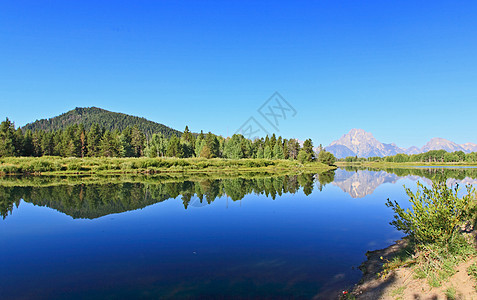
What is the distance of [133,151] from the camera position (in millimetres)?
88562

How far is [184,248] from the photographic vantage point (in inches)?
432

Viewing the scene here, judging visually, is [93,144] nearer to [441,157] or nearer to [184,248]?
[184,248]

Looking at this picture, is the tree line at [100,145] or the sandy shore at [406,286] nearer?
the sandy shore at [406,286]

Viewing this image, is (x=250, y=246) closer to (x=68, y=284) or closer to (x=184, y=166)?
(x=68, y=284)

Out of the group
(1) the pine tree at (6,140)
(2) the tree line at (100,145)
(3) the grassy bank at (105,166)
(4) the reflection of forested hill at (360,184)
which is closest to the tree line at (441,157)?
(2) the tree line at (100,145)

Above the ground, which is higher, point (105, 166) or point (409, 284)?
point (105, 166)

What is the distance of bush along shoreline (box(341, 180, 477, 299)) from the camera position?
6.07 m

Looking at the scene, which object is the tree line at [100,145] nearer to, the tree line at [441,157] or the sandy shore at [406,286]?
the sandy shore at [406,286]

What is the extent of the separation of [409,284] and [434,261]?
948mm

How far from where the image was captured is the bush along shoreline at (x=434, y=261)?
607cm

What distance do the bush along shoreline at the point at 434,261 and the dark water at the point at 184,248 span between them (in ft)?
2.69

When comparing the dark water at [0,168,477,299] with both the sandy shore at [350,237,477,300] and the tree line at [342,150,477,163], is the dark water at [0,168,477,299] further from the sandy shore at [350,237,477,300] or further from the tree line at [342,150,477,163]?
the tree line at [342,150,477,163]

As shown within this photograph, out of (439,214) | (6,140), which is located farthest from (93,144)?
(439,214)

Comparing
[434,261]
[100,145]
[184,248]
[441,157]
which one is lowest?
[184,248]
